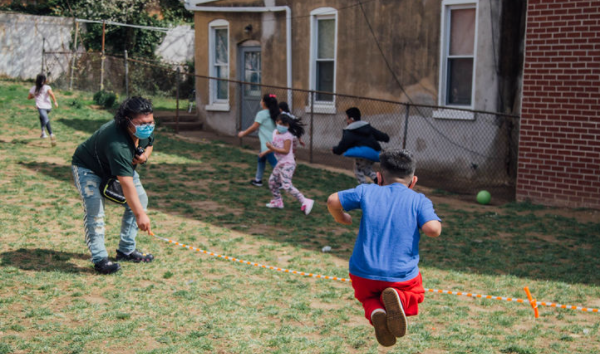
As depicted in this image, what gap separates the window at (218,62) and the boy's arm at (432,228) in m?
16.1

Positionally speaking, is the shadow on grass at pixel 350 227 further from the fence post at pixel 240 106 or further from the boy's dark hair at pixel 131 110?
the fence post at pixel 240 106

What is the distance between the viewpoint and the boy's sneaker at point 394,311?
4.09 metres

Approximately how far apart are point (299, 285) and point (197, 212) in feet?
11.8

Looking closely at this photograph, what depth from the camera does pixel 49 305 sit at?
18.8ft

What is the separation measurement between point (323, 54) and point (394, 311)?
44.0 feet

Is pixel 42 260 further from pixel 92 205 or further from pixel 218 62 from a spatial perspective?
pixel 218 62

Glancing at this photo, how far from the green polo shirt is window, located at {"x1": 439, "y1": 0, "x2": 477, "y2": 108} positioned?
30.1 feet

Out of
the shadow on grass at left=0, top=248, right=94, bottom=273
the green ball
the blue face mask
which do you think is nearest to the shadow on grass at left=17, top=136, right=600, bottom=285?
the green ball

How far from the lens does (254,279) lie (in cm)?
682

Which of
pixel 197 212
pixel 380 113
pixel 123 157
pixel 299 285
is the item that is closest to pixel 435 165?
pixel 380 113

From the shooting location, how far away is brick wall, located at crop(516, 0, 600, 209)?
34.8 feet

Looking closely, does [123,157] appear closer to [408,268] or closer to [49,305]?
[49,305]

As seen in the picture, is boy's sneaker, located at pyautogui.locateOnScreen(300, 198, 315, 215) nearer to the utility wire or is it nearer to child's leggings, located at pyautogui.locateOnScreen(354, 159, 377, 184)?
child's leggings, located at pyautogui.locateOnScreen(354, 159, 377, 184)

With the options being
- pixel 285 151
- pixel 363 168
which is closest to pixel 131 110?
pixel 285 151
